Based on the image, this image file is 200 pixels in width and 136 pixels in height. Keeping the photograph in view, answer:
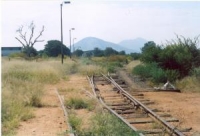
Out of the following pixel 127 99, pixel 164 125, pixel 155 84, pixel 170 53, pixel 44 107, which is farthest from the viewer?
pixel 170 53

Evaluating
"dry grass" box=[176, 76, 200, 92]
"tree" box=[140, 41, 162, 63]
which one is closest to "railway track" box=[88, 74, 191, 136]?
"dry grass" box=[176, 76, 200, 92]

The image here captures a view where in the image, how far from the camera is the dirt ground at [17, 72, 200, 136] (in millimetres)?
9416

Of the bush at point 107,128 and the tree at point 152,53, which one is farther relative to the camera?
the tree at point 152,53

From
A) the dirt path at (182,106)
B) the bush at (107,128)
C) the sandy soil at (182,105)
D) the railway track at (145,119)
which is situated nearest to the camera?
the bush at (107,128)

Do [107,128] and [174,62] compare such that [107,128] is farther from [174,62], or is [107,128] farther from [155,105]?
[174,62]

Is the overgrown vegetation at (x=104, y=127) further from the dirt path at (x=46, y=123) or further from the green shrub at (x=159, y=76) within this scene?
the green shrub at (x=159, y=76)

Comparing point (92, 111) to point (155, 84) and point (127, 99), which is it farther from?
point (155, 84)

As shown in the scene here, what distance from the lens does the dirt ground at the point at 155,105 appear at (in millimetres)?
9416

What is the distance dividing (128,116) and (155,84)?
9.98 meters

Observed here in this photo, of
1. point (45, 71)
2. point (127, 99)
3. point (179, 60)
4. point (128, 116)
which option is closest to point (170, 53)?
point (179, 60)

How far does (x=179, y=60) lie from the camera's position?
70.9 feet

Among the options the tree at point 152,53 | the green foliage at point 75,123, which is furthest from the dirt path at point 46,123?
the tree at point 152,53

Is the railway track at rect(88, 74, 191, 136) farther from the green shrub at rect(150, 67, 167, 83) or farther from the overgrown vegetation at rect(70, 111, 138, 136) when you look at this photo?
the green shrub at rect(150, 67, 167, 83)

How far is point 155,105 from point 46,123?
161 inches
